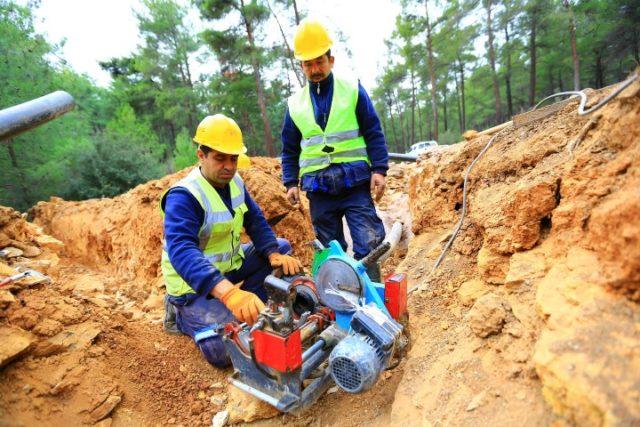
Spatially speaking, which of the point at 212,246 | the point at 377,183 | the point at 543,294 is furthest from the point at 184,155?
the point at 543,294

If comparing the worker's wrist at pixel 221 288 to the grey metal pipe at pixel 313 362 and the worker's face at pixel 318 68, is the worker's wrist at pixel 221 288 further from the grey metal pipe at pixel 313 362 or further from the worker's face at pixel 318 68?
the worker's face at pixel 318 68

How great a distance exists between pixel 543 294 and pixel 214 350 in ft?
7.15

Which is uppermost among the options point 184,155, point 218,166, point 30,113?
point 184,155

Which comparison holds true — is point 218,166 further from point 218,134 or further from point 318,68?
point 318,68

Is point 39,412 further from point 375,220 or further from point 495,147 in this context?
point 495,147

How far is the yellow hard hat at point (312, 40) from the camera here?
2639 millimetres

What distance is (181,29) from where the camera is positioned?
69.3 feet

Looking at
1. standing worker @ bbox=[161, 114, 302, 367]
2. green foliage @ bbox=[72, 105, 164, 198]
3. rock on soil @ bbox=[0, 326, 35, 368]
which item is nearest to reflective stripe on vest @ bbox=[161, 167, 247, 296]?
standing worker @ bbox=[161, 114, 302, 367]

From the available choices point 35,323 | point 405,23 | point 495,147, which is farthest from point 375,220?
point 405,23

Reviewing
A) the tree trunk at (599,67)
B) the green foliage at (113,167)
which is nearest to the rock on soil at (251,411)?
the green foliage at (113,167)

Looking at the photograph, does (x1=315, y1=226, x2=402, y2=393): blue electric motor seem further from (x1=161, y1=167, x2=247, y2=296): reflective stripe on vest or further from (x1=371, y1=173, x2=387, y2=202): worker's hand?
(x1=161, y1=167, x2=247, y2=296): reflective stripe on vest

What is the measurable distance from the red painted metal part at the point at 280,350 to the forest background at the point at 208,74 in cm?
1294

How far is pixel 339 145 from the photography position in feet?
9.20

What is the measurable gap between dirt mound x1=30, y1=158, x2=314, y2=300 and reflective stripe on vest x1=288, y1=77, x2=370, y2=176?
2181 mm
